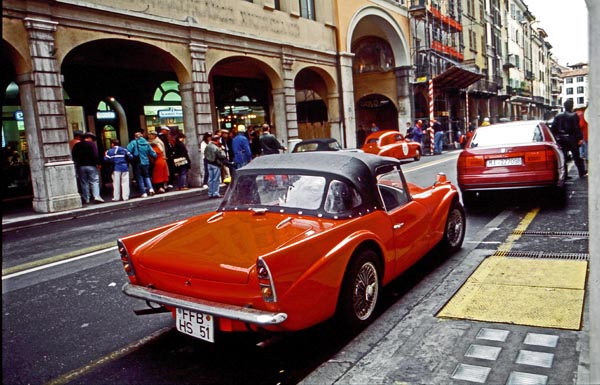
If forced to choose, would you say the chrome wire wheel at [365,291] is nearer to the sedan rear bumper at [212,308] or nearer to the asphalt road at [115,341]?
the asphalt road at [115,341]

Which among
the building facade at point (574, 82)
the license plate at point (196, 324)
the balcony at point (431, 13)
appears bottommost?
the license plate at point (196, 324)

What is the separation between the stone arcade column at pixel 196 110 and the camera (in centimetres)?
1561

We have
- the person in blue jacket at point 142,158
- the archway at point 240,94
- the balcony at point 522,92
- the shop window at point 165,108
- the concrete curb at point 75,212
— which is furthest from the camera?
the balcony at point 522,92

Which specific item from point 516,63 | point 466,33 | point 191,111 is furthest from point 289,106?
point 516,63

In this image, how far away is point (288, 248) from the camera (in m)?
3.03

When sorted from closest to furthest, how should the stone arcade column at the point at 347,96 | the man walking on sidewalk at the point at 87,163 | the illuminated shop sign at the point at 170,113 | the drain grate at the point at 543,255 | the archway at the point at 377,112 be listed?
the drain grate at the point at 543,255 < the man walking on sidewalk at the point at 87,163 < the illuminated shop sign at the point at 170,113 < the stone arcade column at the point at 347,96 < the archway at the point at 377,112

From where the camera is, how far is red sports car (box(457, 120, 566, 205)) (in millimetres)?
7680

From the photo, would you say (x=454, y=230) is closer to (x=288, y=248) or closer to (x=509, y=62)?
(x=288, y=248)

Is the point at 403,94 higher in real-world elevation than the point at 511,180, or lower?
higher

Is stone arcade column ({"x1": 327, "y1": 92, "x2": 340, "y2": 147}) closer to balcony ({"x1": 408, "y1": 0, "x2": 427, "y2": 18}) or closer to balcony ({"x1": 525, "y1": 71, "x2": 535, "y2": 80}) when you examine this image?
balcony ({"x1": 408, "y1": 0, "x2": 427, "y2": 18})

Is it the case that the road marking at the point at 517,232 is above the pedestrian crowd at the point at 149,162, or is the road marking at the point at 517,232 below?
below

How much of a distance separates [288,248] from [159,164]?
11.4m

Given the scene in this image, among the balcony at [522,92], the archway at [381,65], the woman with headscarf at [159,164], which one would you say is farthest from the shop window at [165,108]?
the balcony at [522,92]

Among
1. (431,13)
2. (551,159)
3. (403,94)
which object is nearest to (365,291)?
(551,159)
